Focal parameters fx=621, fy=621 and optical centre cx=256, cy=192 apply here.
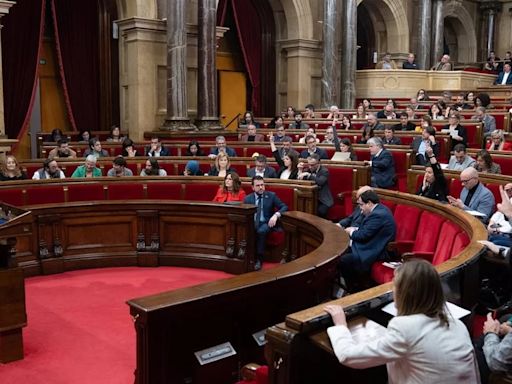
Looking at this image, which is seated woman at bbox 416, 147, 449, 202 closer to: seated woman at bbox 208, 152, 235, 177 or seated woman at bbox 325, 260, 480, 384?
seated woman at bbox 208, 152, 235, 177

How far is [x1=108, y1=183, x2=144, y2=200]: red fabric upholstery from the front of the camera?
706 cm

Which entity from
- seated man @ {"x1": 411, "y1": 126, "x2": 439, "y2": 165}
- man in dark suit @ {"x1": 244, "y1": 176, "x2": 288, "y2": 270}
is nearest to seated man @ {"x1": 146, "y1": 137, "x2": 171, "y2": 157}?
man in dark suit @ {"x1": 244, "y1": 176, "x2": 288, "y2": 270}

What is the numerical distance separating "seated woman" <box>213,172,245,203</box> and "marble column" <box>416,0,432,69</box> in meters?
13.1

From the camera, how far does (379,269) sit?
4758 mm

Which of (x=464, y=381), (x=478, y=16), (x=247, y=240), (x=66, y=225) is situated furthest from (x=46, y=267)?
(x=478, y=16)

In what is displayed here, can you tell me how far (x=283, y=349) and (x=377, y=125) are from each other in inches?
339

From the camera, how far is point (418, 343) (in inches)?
77.4

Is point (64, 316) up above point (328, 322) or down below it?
below

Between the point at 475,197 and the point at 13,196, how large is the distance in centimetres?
468

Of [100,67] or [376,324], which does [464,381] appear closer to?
[376,324]

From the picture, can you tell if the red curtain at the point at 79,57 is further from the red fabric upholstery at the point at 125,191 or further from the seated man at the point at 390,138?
the seated man at the point at 390,138

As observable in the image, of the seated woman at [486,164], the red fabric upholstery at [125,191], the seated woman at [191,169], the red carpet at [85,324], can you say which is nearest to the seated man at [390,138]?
the seated woman at [486,164]

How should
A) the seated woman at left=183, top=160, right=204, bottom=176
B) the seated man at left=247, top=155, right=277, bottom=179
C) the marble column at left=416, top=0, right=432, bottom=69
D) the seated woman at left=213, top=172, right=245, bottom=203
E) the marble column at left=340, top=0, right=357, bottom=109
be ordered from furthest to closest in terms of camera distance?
the marble column at left=416, top=0, right=432, bottom=69 < the marble column at left=340, top=0, right=357, bottom=109 < the seated woman at left=183, top=160, right=204, bottom=176 < the seated man at left=247, top=155, right=277, bottom=179 < the seated woman at left=213, top=172, right=245, bottom=203

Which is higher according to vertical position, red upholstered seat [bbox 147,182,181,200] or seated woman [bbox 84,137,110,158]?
seated woman [bbox 84,137,110,158]
